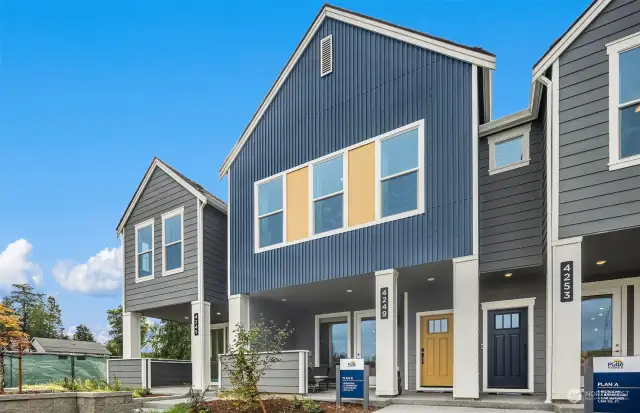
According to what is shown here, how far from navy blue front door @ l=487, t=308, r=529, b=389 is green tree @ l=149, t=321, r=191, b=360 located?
1479cm

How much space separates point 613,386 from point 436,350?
5.69m

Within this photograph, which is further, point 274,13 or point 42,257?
point 42,257

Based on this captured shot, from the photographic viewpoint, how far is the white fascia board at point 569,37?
8.71 meters

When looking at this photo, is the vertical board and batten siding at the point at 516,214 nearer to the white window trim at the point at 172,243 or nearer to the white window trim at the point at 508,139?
the white window trim at the point at 508,139

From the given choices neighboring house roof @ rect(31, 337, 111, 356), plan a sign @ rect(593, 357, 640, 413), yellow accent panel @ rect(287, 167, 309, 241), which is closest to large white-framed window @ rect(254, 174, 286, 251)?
yellow accent panel @ rect(287, 167, 309, 241)

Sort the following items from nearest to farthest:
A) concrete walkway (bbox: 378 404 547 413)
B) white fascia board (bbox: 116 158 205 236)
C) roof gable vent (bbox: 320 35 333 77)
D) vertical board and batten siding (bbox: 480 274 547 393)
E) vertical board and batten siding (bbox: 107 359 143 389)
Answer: concrete walkway (bbox: 378 404 547 413)
vertical board and batten siding (bbox: 480 274 547 393)
roof gable vent (bbox: 320 35 333 77)
white fascia board (bbox: 116 158 205 236)
vertical board and batten siding (bbox: 107 359 143 389)

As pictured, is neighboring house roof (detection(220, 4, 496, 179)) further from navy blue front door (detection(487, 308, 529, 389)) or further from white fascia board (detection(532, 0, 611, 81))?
navy blue front door (detection(487, 308, 529, 389))

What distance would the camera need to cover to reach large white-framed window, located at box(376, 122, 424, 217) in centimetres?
1089

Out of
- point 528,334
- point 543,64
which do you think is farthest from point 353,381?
point 543,64

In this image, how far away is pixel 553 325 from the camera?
345 inches

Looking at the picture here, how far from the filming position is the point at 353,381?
10.4 metres

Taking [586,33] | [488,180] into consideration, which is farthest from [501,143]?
[586,33]

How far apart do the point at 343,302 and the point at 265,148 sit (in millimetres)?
4651

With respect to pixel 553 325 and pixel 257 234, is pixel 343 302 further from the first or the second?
pixel 553 325
